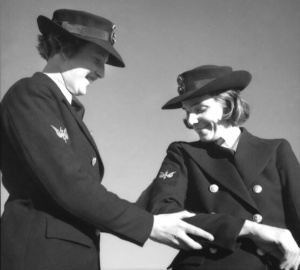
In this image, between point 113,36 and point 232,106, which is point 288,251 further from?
point 113,36

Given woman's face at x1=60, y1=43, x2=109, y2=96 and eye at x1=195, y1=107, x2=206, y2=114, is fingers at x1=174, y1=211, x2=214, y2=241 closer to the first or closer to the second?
eye at x1=195, y1=107, x2=206, y2=114

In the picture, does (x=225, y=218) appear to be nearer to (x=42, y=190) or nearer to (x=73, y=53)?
(x=42, y=190)

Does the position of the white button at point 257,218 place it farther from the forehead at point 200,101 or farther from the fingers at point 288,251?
the forehead at point 200,101

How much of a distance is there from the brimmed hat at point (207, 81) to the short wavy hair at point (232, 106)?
0.15ft

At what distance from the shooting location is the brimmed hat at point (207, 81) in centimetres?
342

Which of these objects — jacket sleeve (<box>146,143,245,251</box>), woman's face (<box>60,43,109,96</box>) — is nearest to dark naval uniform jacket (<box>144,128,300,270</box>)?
jacket sleeve (<box>146,143,245,251</box>)

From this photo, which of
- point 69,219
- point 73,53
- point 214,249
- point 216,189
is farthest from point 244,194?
point 73,53

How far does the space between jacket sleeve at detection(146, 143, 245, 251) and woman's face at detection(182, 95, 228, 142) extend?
0.24 m

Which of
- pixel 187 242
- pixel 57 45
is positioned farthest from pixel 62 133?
pixel 187 242

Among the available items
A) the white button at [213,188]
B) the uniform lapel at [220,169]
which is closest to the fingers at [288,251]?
the uniform lapel at [220,169]

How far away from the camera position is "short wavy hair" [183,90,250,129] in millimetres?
3503

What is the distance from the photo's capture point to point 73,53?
9.77ft

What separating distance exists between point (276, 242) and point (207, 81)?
4.57 ft

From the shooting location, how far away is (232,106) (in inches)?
138
